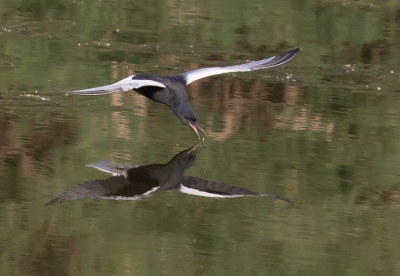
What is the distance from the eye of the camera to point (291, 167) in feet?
19.6

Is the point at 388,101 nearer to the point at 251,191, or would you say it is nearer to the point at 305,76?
the point at 305,76

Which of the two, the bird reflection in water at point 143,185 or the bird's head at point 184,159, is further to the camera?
the bird's head at point 184,159

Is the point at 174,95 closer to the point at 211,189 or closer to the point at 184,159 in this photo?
the point at 184,159

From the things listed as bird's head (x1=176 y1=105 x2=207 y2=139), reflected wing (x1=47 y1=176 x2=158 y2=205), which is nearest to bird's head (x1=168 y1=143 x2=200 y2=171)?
bird's head (x1=176 y1=105 x2=207 y2=139)

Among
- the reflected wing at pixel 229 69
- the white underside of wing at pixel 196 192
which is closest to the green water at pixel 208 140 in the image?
the white underside of wing at pixel 196 192

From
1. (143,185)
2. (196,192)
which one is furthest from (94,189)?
(196,192)

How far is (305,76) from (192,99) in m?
1.52

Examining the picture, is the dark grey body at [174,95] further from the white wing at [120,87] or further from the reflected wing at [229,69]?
the reflected wing at [229,69]

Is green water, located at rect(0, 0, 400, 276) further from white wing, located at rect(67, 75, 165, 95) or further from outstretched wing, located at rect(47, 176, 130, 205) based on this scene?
white wing, located at rect(67, 75, 165, 95)

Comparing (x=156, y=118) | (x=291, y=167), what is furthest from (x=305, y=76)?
(x=291, y=167)

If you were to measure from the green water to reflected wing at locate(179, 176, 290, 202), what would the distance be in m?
0.05

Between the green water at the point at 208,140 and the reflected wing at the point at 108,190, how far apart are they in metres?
0.07

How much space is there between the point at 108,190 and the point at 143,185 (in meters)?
0.24

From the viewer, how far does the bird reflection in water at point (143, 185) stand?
5.20m
